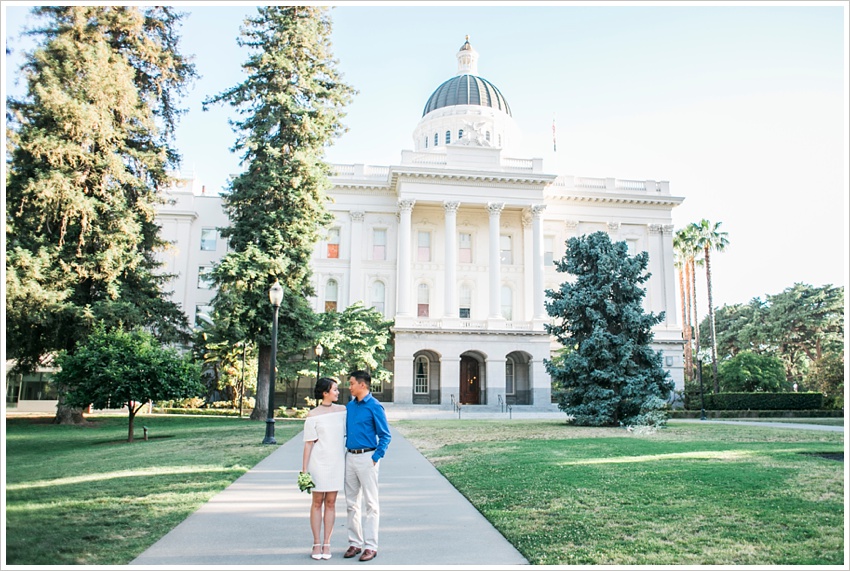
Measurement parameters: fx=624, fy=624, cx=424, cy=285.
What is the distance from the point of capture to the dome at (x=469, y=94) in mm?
59188

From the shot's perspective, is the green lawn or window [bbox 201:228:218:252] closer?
the green lawn

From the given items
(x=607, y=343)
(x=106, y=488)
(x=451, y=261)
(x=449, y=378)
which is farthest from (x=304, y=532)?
(x=451, y=261)

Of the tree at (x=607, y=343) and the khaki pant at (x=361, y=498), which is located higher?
the tree at (x=607, y=343)

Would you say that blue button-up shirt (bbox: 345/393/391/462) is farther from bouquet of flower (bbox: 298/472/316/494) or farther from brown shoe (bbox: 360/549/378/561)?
brown shoe (bbox: 360/549/378/561)

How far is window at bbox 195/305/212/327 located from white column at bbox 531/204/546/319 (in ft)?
73.2

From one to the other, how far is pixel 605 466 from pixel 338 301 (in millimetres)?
36547

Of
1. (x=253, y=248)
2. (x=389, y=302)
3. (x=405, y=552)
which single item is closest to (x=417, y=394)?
(x=389, y=302)

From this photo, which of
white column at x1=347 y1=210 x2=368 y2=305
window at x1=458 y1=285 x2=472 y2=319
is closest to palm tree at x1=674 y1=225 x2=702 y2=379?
window at x1=458 y1=285 x2=472 y2=319

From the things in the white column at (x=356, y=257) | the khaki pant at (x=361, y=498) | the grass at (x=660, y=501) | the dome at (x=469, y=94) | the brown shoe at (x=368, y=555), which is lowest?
the brown shoe at (x=368, y=555)

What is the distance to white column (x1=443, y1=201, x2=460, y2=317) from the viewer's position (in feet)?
143

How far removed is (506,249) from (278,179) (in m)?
24.9

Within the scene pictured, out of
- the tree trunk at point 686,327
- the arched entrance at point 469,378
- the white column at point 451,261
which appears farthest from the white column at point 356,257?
the tree trunk at point 686,327

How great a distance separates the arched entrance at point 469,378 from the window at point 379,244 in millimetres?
9877

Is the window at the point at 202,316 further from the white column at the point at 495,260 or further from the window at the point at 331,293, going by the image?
the white column at the point at 495,260
